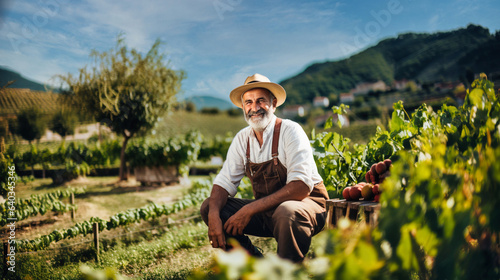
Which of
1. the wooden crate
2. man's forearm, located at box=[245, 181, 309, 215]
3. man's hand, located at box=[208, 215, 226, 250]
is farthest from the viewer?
man's hand, located at box=[208, 215, 226, 250]

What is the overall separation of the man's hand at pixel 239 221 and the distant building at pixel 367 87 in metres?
67.4

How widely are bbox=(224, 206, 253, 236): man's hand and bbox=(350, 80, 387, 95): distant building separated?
67379 mm

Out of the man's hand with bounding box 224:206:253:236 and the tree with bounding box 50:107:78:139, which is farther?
the tree with bounding box 50:107:78:139

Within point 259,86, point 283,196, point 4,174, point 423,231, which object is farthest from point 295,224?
point 4,174

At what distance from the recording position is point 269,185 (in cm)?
267

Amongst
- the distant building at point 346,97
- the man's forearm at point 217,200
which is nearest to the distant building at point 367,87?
the distant building at point 346,97

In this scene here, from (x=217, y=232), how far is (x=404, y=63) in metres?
66.7

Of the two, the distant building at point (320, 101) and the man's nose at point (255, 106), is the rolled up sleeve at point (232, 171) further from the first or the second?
the distant building at point (320, 101)

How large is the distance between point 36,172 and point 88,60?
16.5ft

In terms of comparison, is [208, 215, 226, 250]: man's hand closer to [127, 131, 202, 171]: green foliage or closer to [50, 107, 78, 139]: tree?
[127, 131, 202, 171]: green foliage

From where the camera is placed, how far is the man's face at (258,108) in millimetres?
2754

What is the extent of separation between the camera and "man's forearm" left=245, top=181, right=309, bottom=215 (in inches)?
94.5

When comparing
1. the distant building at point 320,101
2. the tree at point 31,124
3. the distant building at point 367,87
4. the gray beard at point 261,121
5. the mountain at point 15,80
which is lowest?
the gray beard at point 261,121

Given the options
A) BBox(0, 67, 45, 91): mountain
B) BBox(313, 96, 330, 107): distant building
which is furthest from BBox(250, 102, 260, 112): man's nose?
BBox(313, 96, 330, 107): distant building
